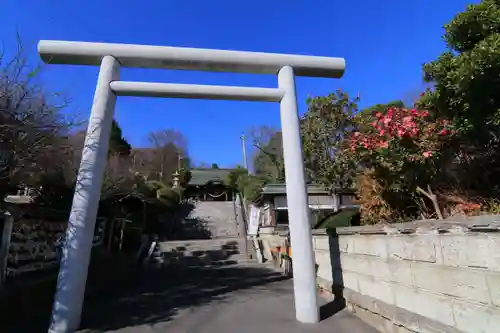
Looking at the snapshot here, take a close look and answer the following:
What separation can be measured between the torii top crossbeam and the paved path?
13.4ft

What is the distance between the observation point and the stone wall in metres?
2.62

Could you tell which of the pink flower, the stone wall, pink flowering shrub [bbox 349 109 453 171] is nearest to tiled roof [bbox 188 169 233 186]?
pink flowering shrub [bbox 349 109 453 171]

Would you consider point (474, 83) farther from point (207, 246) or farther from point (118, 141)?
point (118, 141)

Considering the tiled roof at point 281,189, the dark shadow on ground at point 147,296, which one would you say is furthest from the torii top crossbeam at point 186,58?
the tiled roof at point 281,189

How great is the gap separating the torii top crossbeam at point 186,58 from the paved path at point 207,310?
4074 millimetres

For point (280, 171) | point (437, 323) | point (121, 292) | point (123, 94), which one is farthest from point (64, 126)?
point (280, 171)

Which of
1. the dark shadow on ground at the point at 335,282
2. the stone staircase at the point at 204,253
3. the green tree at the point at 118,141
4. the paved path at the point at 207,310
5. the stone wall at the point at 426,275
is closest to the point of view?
the stone wall at the point at 426,275

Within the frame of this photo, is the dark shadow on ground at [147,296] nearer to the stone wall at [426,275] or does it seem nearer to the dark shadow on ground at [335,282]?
the dark shadow on ground at [335,282]

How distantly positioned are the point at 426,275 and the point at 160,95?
459 centimetres

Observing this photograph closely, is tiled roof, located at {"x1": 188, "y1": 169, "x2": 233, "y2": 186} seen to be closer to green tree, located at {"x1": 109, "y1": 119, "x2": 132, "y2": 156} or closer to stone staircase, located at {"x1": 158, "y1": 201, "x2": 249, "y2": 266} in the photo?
stone staircase, located at {"x1": 158, "y1": 201, "x2": 249, "y2": 266}

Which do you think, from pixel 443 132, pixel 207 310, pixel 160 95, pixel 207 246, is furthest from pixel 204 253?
pixel 443 132

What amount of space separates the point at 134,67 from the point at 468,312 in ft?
18.5

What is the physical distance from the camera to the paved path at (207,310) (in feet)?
15.3

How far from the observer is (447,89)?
4281 mm
